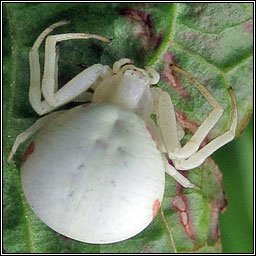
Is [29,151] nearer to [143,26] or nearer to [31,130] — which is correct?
[31,130]

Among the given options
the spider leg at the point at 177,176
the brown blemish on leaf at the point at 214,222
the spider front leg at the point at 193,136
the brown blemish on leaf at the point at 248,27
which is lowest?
the brown blemish on leaf at the point at 214,222

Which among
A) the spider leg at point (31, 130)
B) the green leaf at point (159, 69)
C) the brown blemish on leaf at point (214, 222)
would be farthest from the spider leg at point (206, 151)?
the spider leg at point (31, 130)

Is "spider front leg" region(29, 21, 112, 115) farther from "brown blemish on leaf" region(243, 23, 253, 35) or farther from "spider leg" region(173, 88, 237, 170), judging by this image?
"brown blemish on leaf" region(243, 23, 253, 35)

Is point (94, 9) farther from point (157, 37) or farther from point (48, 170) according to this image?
point (48, 170)

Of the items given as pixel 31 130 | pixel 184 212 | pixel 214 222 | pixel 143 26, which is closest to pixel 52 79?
pixel 31 130

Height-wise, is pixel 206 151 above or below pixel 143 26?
below

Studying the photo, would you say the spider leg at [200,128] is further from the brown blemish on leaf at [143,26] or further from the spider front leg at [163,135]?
the brown blemish on leaf at [143,26]
